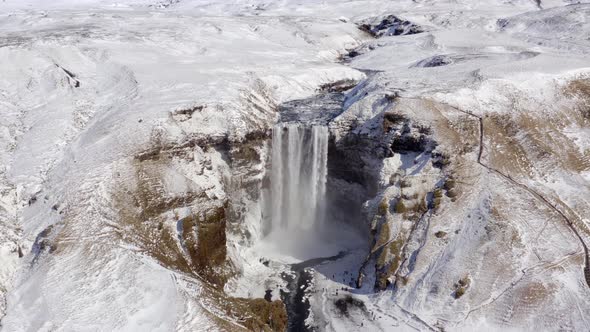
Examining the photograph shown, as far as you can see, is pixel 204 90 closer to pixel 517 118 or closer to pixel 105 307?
pixel 105 307

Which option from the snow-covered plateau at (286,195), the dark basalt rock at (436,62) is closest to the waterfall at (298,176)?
the snow-covered plateau at (286,195)

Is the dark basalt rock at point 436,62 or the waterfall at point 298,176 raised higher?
the dark basalt rock at point 436,62

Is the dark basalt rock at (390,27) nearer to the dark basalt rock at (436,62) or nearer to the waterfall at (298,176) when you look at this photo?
the dark basalt rock at (436,62)

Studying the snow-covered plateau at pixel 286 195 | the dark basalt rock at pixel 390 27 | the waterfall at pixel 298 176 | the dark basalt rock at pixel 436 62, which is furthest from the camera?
the dark basalt rock at pixel 390 27

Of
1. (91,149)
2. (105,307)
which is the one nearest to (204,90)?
(91,149)

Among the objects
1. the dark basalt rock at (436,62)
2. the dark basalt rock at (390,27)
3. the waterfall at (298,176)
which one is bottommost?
the waterfall at (298,176)

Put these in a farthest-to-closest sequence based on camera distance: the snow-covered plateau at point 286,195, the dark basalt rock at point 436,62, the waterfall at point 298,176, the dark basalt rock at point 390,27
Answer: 1. the dark basalt rock at point 390,27
2. the dark basalt rock at point 436,62
3. the waterfall at point 298,176
4. the snow-covered plateau at point 286,195

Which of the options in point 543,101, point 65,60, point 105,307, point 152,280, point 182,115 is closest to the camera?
point 105,307
